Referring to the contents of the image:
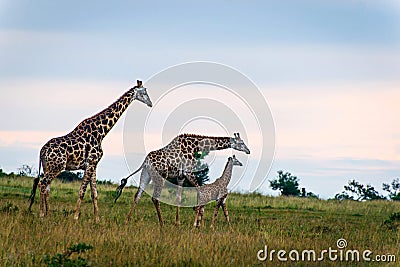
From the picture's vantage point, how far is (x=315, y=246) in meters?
12.1

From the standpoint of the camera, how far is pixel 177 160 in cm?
1550

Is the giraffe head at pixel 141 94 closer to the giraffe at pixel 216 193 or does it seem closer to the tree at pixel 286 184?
the giraffe at pixel 216 193

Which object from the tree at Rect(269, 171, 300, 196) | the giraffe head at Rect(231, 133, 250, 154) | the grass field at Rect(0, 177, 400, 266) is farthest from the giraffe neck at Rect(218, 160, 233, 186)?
the tree at Rect(269, 171, 300, 196)

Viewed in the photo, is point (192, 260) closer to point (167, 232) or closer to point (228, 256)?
point (228, 256)

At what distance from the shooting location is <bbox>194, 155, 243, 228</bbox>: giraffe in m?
15.1

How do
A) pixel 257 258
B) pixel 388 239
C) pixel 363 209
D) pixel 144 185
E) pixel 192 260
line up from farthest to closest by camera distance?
pixel 363 209 < pixel 144 185 < pixel 388 239 < pixel 257 258 < pixel 192 260

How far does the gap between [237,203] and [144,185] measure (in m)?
7.77

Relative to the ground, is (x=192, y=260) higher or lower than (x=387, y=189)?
lower

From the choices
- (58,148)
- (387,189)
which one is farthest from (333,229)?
(387,189)

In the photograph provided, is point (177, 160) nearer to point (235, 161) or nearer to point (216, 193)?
point (216, 193)

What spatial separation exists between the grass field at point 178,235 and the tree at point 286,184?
1332 centimetres

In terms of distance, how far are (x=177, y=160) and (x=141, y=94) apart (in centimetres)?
173

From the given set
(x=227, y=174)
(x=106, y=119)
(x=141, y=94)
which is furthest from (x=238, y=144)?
(x=106, y=119)

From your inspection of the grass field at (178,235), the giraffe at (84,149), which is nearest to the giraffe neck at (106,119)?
the giraffe at (84,149)
